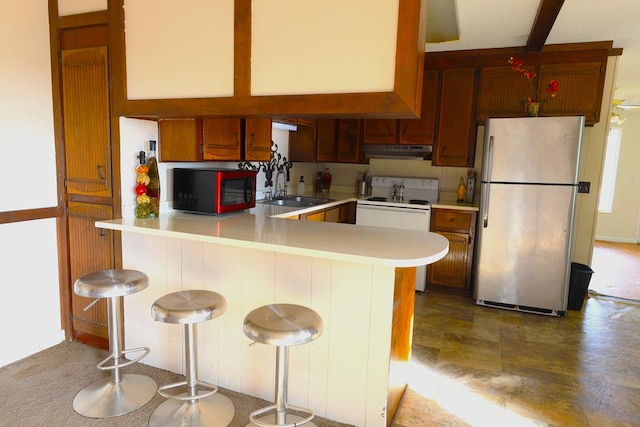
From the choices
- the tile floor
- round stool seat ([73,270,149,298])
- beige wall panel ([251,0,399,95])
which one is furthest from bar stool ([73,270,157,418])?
the tile floor

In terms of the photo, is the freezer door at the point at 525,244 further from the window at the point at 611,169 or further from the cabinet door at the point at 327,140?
the window at the point at 611,169

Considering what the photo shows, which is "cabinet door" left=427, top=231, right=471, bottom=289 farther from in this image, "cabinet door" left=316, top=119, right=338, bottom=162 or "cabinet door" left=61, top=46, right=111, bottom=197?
"cabinet door" left=61, top=46, right=111, bottom=197

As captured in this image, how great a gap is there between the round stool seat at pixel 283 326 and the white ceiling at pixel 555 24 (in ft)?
7.74

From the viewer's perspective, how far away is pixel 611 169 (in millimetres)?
7125

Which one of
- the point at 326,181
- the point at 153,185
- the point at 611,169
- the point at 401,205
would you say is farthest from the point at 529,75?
the point at 611,169

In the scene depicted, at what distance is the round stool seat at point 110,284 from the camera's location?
1.97 meters

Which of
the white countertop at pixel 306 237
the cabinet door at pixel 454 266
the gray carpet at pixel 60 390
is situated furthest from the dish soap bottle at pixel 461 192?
the gray carpet at pixel 60 390

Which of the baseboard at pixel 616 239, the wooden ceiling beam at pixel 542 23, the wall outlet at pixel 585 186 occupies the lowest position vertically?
the baseboard at pixel 616 239

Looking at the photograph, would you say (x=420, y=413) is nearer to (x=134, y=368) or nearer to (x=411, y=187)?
(x=134, y=368)

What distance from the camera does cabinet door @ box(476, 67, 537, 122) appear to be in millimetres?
3828

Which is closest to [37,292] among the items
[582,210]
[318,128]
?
[318,128]

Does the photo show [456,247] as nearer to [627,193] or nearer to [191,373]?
[191,373]

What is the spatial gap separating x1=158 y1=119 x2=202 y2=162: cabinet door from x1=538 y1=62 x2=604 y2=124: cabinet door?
3.11 metres

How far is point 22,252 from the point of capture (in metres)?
2.49
